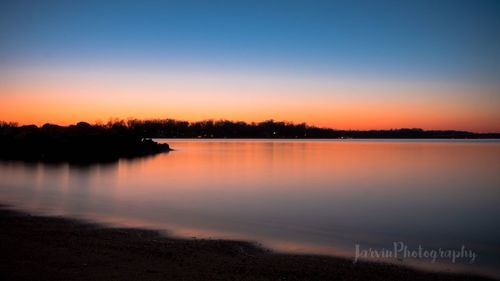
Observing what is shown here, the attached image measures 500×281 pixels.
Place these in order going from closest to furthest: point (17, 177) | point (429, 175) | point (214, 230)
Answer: point (214, 230) < point (17, 177) < point (429, 175)

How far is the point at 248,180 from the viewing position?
3288 centimetres

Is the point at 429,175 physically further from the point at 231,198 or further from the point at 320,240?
the point at 320,240

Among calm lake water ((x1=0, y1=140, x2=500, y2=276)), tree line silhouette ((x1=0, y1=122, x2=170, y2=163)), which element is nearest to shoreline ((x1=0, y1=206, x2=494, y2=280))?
calm lake water ((x1=0, y1=140, x2=500, y2=276))

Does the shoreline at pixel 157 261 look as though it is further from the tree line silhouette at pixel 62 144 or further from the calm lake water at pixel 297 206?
the tree line silhouette at pixel 62 144

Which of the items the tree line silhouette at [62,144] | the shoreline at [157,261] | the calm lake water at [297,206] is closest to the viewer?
the shoreline at [157,261]

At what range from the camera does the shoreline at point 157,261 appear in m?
7.99

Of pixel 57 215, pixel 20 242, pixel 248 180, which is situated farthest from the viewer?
pixel 248 180

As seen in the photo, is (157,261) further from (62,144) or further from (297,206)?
(62,144)

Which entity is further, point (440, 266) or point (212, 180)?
point (212, 180)

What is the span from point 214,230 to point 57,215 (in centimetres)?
667

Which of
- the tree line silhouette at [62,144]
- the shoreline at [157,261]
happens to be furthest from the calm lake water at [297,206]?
the tree line silhouette at [62,144]

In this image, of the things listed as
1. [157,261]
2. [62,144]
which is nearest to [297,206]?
[157,261]

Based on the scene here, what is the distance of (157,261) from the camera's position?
354 inches

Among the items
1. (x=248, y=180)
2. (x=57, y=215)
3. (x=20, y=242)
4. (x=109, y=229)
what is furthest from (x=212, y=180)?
(x=20, y=242)
